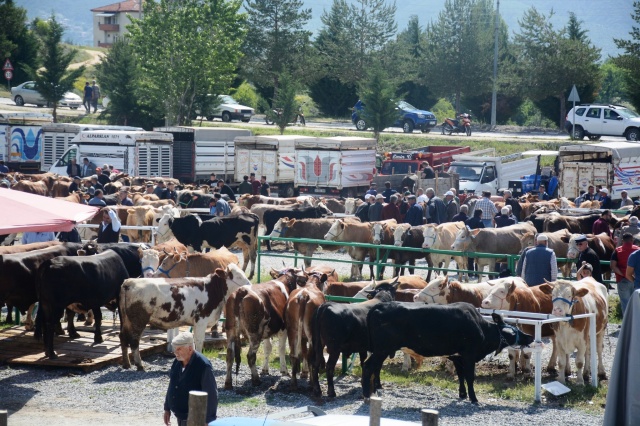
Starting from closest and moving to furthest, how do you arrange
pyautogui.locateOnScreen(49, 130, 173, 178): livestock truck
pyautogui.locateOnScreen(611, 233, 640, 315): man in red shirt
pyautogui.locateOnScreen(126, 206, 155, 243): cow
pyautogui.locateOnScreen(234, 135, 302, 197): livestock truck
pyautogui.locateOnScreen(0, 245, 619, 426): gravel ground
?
pyautogui.locateOnScreen(0, 245, 619, 426): gravel ground → pyautogui.locateOnScreen(611, 233, 640, 315): man in red shirt → pyautogui.locateOnScreen(126, 206, 155, 243): cow → pyautogui.locateOnScreen(49, 130, 173, 178): livestock truck → pyautogui.locateOnScreen(234, 135, 302, 197): livestock truck

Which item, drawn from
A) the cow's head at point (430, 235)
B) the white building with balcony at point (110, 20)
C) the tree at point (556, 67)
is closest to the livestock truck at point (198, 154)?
the cow's head at point (430, 235)

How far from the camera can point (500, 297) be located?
13750 mm

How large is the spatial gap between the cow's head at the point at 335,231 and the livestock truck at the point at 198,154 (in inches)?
688

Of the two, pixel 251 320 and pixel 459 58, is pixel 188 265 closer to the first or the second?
pixel 251 320

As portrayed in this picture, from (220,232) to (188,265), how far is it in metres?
6.25

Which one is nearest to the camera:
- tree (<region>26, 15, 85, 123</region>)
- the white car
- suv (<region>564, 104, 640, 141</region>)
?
suv (<region>564, 104, 640, 141</region>)

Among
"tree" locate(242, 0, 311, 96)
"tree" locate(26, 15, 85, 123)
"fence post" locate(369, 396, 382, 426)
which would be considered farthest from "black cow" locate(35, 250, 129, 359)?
"tree" locate(242, 0, 311, 96)

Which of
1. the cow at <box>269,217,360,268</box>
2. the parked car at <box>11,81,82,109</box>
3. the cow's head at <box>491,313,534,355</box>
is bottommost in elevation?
the cow's head at <box>491,313,534,355</box>

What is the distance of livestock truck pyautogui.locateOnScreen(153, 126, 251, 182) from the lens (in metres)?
40.0

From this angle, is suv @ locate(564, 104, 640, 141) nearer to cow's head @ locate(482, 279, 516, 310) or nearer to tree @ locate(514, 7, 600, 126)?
tree @ locate(514, 7, 600, 126)

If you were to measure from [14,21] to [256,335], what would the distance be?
60967mm

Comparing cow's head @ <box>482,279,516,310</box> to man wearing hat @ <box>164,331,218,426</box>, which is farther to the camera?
cow's head @ <box>482,279,516,310</box>

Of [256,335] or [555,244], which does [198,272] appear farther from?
[555,244]

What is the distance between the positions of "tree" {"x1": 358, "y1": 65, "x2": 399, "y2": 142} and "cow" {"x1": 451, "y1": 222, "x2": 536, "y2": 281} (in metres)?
29.9
